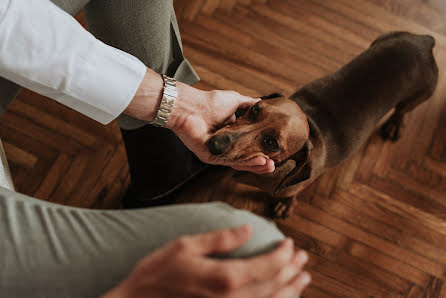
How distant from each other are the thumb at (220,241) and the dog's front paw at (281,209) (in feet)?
4.52

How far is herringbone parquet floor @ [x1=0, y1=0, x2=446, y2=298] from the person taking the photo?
1968 millimetres

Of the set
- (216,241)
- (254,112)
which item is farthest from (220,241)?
(254,112)

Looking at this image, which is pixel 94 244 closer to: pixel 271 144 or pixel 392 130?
pixel 271 144

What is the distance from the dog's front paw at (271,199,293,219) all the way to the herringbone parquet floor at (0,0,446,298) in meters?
0.06

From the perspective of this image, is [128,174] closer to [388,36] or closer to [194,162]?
[194,162]

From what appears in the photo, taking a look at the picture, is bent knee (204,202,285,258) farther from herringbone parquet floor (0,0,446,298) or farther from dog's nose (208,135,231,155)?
herringbone parquet floor (0,0,446,298)

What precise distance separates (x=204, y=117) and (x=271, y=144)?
1.05ft

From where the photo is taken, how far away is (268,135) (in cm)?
148

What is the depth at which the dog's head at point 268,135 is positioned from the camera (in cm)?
141

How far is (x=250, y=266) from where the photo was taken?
2.03ft

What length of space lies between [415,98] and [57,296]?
6.70 ft

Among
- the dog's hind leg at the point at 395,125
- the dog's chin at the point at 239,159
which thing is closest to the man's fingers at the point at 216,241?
the dog's chin at the point at 239,159

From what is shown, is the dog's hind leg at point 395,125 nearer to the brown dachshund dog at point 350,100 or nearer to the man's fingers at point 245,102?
the brown dachshund dog at point 350,100

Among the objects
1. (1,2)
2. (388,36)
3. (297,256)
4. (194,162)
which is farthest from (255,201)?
(1,2)
